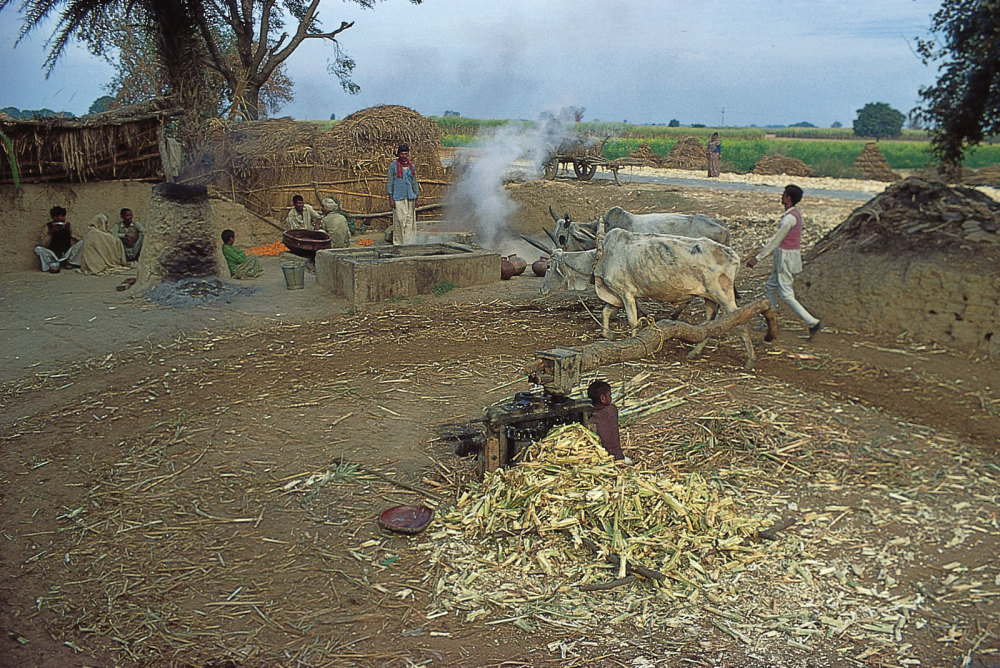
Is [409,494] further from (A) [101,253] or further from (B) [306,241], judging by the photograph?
(A) [101,253]

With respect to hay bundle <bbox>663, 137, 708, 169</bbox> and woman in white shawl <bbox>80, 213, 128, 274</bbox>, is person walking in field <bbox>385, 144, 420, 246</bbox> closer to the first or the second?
woman in white shawl <bbox>80, 213, 128, 274</bbox>

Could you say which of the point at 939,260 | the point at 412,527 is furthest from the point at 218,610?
the point at 939,260

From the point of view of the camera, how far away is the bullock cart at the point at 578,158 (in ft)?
76.1

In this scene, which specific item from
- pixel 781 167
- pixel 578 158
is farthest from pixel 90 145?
pixel 781 167

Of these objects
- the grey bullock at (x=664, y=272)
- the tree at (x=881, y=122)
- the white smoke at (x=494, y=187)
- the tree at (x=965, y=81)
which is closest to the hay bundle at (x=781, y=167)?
the white smoke at (x=494, y=187)

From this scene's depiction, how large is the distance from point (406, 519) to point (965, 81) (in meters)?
9.44

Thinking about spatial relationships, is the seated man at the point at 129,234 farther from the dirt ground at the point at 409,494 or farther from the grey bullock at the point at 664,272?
the grey bullock at the point at 664,272

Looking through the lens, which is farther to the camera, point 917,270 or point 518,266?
point 518,266

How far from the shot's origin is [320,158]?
1697cm

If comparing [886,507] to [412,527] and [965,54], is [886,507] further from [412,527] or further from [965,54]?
[965,54]

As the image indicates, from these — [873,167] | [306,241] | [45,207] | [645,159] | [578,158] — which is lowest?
[306,241]

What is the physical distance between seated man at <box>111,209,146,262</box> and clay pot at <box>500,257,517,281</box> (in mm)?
6247

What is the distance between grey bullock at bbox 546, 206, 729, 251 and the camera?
9875mm

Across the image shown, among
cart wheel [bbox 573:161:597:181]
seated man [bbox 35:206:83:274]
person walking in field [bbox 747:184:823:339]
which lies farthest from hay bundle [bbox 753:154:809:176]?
seated man [bbox 35:206:83:274]
